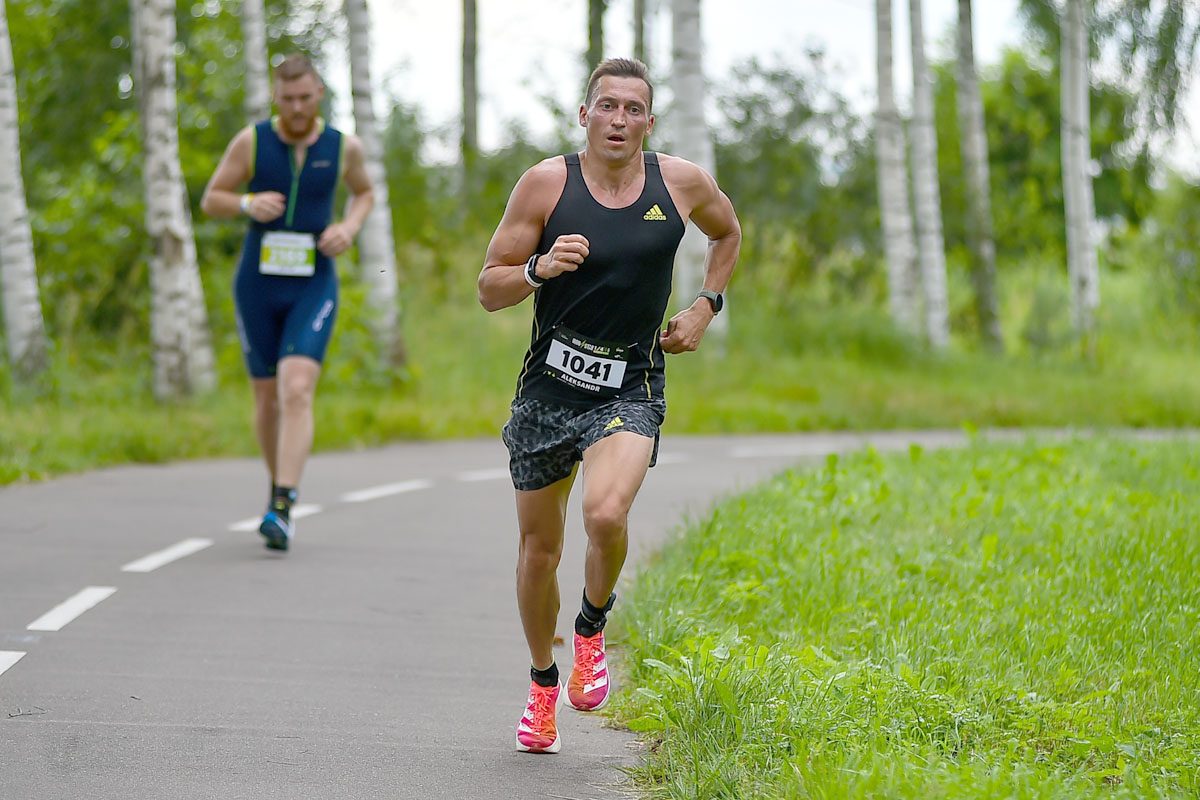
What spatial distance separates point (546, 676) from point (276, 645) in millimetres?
1574

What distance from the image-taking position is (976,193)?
2580 centimetres

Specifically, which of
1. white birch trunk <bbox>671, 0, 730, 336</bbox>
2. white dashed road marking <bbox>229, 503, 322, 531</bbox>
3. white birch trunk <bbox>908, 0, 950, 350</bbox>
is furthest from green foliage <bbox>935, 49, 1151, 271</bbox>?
white dashed road marking <bbox>229, 503, 322, 531</bbox>

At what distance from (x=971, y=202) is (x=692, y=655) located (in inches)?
833

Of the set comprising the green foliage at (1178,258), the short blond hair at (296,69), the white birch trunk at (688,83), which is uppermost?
the white birch trunk at (688,83)

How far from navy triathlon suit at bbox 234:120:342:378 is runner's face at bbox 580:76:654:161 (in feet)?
12.4

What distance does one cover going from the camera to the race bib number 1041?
5410 millimetres

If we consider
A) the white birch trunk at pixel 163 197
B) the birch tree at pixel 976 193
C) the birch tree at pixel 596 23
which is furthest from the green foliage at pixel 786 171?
the white birch trunk at pixel 163 197

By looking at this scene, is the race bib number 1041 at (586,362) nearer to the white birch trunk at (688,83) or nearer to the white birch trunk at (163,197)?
the white birch trunk at (163,197)

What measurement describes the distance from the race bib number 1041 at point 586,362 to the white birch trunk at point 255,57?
1295 centimetres

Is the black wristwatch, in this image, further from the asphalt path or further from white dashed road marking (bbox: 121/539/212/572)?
white dashed road marking (bbox: 121/539/212/572)

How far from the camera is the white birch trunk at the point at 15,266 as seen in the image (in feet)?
47.4

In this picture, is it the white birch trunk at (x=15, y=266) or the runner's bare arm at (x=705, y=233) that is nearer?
the runner's bare arm at (x=705, y=233)

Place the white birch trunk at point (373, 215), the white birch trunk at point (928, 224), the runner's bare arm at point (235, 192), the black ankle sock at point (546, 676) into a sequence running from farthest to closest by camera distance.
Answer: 1. the white birch trunk at point (928, 224)
2. the white birch trunk at point (373, 215)
3. the runner's bare arm at point (235, 192)
4. the black ankle sock at point (546, 676)

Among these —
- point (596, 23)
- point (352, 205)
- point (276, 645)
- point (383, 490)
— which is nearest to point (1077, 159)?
point (596, 23)
